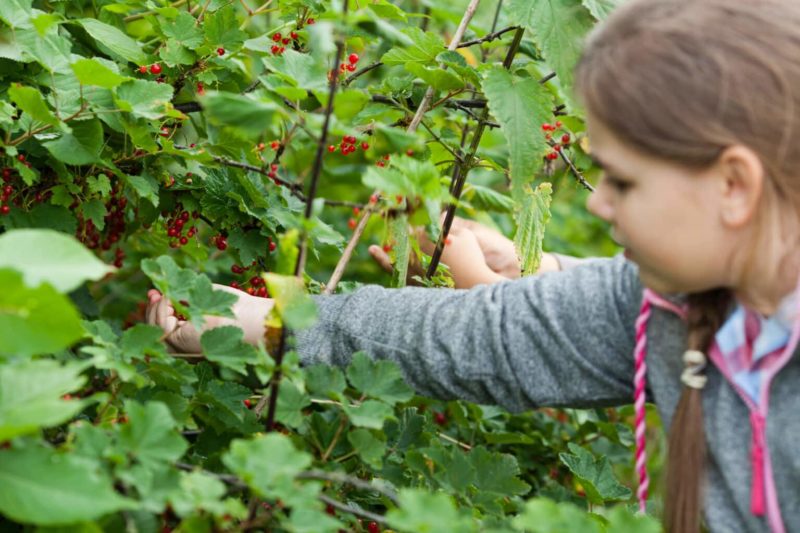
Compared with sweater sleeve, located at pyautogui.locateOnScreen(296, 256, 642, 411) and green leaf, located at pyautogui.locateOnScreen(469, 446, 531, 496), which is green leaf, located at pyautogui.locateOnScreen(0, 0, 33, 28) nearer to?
sweater sleeve, located at pyautogui.locateOnScreen(296, 256, 642, 411)

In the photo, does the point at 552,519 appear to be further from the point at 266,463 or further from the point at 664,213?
the point at 664,213

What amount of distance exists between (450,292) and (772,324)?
529mm

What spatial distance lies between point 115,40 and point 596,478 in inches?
47.0

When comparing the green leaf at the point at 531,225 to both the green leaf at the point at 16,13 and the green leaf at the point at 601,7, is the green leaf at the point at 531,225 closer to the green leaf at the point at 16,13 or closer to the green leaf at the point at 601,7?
the green leaf at the point at 601,7

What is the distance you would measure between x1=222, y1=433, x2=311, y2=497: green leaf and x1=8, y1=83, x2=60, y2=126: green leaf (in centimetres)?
75

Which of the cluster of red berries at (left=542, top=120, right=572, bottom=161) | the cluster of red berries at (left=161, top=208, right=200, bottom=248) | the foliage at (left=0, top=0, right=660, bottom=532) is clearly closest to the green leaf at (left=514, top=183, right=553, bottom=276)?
the foliage at (left=0, top=0, right=660, bottom=532)

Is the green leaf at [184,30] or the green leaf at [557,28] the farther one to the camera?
the green leaf at [184,30]

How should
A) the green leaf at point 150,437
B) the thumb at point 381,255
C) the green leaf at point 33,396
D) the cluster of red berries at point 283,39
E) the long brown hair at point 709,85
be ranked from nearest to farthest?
the green leaf at point 33,396
the green leaf at point 150,437
the long brown hair at point 709,85
the cluster of red berries at point 283,39
the thumb at point 381,255

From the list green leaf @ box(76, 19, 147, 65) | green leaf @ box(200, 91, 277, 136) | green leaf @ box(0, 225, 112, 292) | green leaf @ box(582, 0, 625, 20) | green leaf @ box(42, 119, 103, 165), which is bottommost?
green leaf @ box(42, 119, 103, 165)

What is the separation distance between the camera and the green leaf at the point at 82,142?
1.68 metres

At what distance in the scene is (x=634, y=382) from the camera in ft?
5.48

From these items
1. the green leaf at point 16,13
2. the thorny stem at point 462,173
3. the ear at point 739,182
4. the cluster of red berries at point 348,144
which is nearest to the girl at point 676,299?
the ear at point 739,182

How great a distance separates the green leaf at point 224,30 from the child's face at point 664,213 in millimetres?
768

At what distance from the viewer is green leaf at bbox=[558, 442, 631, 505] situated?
5.93ft
